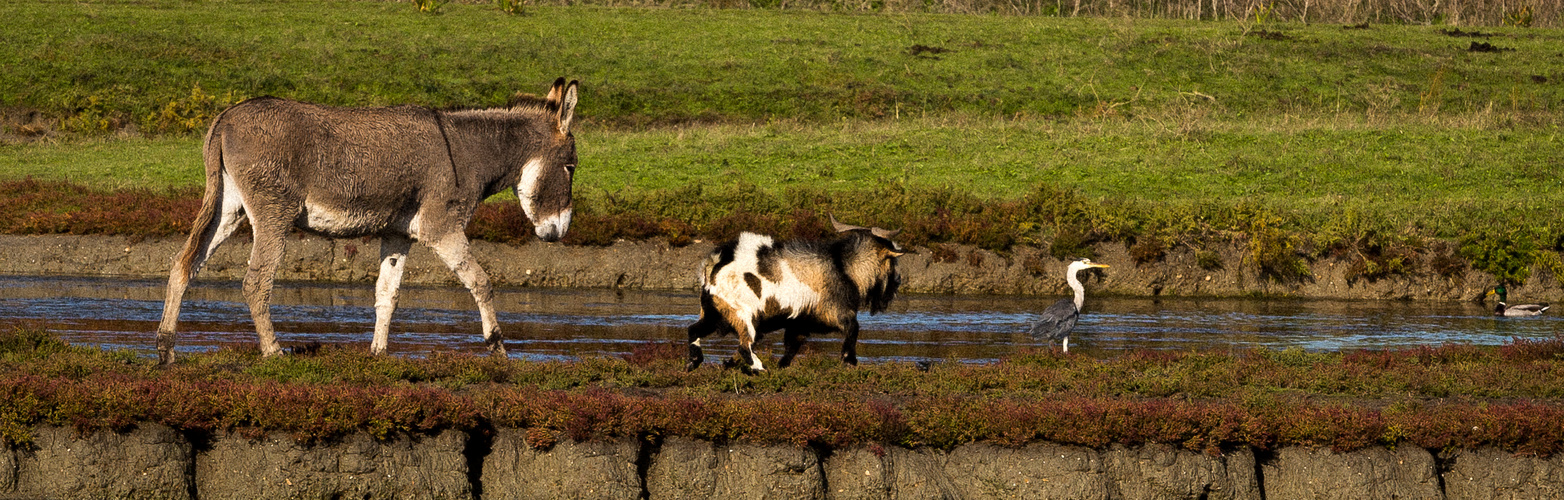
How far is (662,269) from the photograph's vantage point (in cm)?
2452

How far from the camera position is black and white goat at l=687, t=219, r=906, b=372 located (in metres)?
12.6

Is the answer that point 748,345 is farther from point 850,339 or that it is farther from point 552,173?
point 552,173

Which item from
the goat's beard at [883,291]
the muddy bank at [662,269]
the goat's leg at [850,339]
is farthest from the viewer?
the muddy bank at [662,269]

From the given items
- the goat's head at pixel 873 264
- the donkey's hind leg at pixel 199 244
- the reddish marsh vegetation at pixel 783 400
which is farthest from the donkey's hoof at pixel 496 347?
the goat's head at pixel 873 264

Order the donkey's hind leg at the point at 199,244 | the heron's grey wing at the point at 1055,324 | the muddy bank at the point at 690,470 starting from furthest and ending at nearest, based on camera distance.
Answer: the heron's grey wing at the point at 1055,324 → the donkey's hind leg at the point at 199,244 → the muddy bank at the point at 690,470

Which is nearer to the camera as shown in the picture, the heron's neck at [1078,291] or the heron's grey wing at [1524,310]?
the heron's neck at [1078,291]

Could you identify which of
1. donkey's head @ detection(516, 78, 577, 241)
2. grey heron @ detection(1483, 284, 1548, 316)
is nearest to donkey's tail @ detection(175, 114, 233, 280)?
donkey's head @ detection(516, 78, 577, 241)

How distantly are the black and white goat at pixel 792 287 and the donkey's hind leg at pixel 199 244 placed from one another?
3.91m

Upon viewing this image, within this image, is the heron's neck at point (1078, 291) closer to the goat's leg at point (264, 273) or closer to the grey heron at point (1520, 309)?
the goat's leg at point (264, 273)

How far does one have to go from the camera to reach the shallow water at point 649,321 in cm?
1681

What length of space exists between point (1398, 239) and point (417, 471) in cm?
2031

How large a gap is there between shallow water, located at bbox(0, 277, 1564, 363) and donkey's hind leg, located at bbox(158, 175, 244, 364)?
8.26 feet

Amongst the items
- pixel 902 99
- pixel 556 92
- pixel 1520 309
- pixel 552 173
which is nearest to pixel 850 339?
pixel 552 173

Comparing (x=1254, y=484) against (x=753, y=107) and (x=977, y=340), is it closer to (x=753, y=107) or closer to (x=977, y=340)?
(x=977, y=340)
